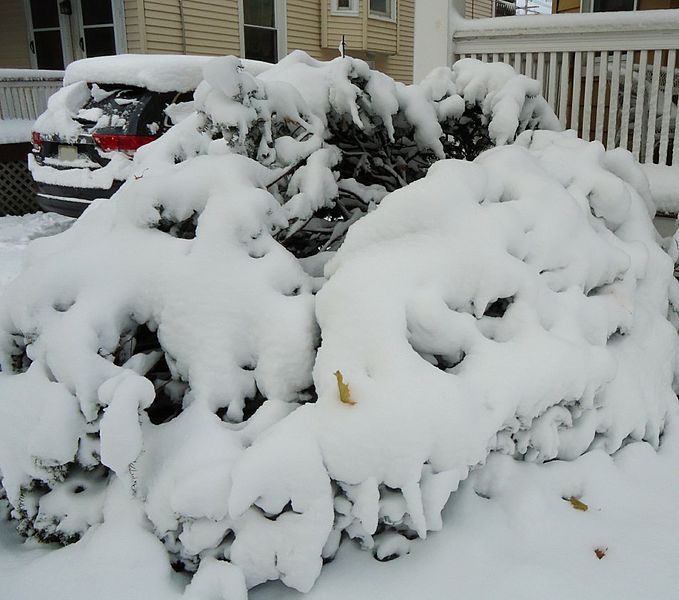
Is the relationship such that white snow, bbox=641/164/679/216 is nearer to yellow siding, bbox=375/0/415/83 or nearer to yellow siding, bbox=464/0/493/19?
yellow siding, bbox=375/0/415/83

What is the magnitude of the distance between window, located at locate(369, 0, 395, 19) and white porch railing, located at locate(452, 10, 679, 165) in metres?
12.3

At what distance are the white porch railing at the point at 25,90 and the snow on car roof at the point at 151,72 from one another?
4589mm

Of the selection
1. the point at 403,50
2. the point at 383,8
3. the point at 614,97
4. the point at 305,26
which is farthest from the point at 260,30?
the point at 614,97

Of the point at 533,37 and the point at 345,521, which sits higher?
the point at 533,37

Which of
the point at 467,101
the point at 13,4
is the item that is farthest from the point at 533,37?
the point at 13,4

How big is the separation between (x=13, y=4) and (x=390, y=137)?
1359 cm

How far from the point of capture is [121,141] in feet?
20.4

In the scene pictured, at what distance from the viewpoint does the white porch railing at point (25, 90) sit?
10.2 meters

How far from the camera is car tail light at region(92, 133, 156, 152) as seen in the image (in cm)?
620

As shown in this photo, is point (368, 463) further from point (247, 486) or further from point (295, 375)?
point (295, 375)

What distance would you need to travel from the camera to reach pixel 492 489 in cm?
217

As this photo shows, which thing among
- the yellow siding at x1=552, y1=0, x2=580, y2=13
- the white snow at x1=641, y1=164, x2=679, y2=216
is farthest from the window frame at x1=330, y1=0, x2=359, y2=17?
the white snow at x1=641, y1=164, x2=679, y2=216

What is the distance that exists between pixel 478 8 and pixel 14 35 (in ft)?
50.8

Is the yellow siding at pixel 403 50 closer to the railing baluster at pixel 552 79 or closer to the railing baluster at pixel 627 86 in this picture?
the railing baluster at pixel 552 79
